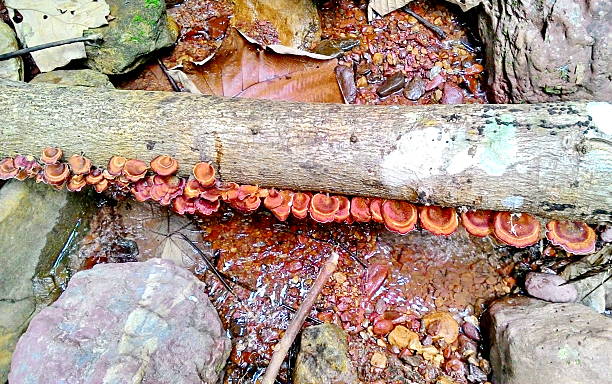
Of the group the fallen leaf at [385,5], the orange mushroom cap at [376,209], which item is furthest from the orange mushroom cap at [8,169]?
the fallen leaf at [385,5]

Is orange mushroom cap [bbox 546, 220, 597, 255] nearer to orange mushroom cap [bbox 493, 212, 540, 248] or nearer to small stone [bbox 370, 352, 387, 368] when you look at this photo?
orange mushroom cap [bbox 493, 212, 540, 248]

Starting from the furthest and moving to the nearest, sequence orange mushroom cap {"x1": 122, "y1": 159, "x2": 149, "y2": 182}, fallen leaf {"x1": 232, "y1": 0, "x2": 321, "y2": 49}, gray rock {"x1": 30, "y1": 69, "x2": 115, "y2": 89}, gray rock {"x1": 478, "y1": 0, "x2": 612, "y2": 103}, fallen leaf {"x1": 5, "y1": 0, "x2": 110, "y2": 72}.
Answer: fallen leaf {"x1": 232, "y1": 0, "x2": 321, "y2": 49}, fallen leaf {"x1": 5, "y1": 0, "x2": 110, "y2": 72}, gray rock {"x1": 30, "y1": 69, "x2": 115, "y2": 89}, gray rock {"x1": 478, "y1": 0, "x2": 612, "y2": 103}, orange mushroom cap {"x1": 122, "y1": 159, "x2": 149, "y2": 182}

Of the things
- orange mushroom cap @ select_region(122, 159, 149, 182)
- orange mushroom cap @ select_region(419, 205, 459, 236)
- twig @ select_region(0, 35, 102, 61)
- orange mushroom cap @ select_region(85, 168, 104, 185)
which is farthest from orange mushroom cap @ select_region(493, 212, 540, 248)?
twig @ select_region(0, 35, 102, 61)

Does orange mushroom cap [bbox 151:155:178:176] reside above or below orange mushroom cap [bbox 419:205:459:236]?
below

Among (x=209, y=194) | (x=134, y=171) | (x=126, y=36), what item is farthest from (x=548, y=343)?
(x=126, y=36)

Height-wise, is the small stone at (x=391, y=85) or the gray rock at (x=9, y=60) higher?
the small stone at (x=391, y=85)

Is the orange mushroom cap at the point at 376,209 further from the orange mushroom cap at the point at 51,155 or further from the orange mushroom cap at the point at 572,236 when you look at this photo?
the orange mushroom cap at the point at 51,155
